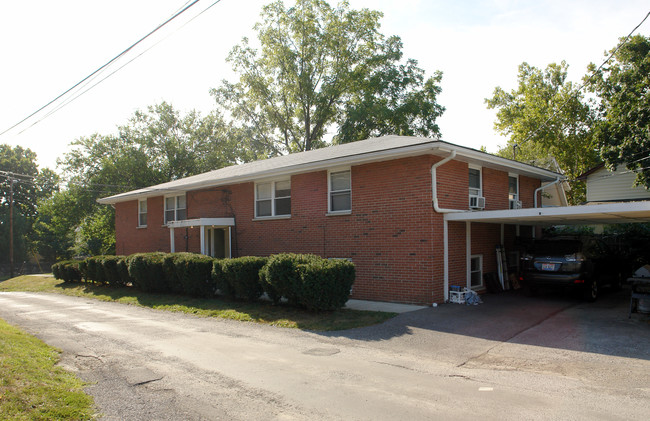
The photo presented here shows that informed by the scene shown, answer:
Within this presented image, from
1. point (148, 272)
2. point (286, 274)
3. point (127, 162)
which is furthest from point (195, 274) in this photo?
point (127, 162)

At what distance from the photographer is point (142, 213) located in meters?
23.3

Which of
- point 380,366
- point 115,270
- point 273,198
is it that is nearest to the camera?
point 380,366

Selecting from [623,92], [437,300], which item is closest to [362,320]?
[437,300]

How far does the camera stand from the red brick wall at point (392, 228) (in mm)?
11445

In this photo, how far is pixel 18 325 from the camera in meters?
10.6

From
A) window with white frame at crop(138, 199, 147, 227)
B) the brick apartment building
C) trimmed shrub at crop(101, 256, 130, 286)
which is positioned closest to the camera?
the brick apartment building

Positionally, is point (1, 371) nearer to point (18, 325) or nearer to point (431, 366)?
point (431, 366)

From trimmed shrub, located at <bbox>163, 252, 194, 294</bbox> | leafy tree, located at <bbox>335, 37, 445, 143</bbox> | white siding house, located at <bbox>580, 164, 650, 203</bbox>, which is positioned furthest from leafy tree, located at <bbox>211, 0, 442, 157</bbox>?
trimmed shrub, located at <bbox>163, 252, 194, 294</bbox>

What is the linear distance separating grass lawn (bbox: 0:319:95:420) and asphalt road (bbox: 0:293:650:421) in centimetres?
24

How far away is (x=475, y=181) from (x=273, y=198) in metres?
6.81

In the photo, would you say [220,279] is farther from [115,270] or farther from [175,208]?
[175,208]

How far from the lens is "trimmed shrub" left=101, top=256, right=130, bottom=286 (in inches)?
667

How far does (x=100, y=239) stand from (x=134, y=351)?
35.4 metres

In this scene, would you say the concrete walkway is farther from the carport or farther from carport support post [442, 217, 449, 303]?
the carport
